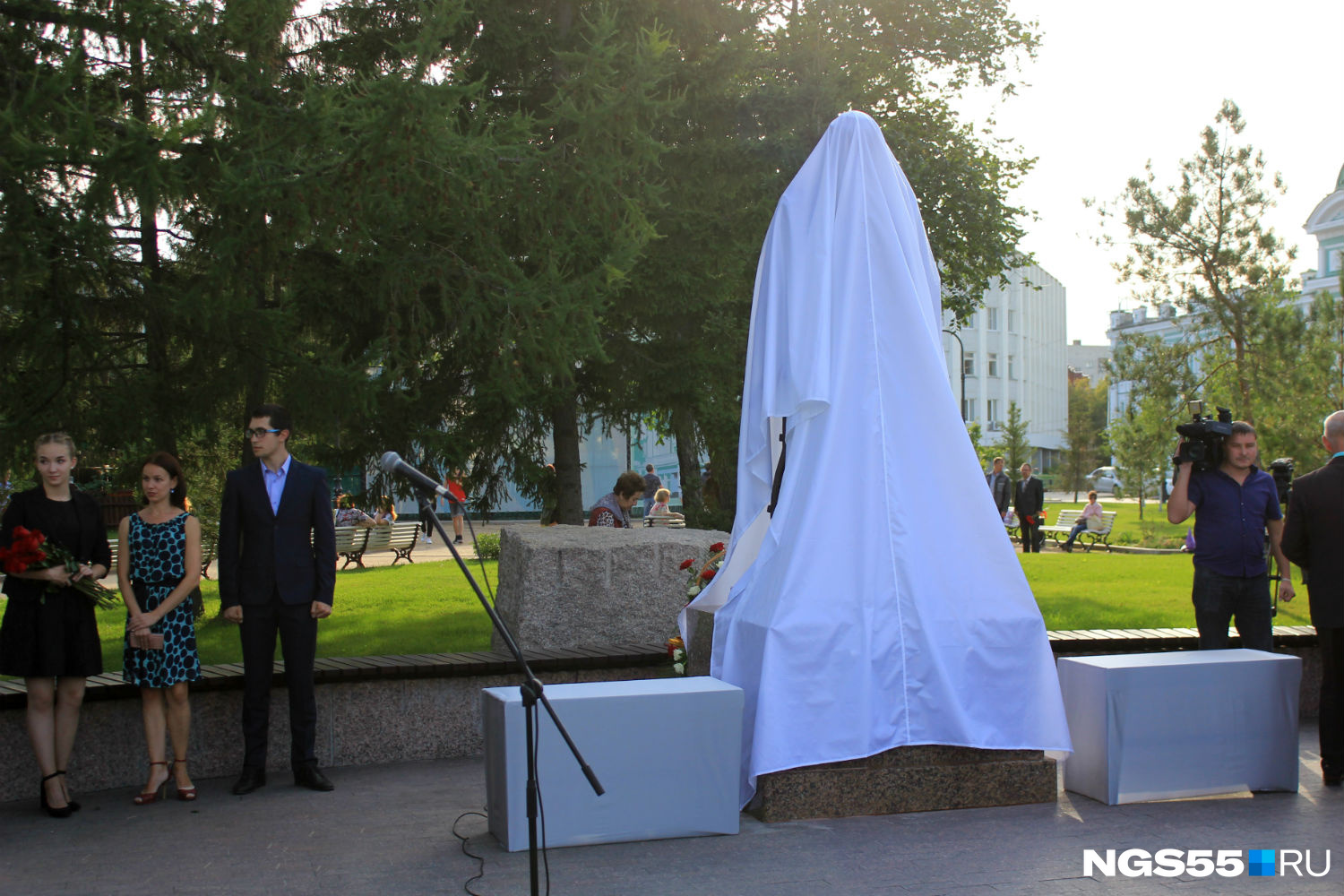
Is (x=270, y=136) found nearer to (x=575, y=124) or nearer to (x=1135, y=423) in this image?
(x=575, y=124)

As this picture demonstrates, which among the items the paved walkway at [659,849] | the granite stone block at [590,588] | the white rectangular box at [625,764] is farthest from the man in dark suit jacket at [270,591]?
the granite stone block at [590,588]

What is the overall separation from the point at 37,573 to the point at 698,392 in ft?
33.0

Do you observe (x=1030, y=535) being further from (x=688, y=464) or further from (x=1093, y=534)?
(x=688, y=464)

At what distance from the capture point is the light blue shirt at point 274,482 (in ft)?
21.1

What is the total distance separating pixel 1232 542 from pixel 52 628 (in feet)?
20.1

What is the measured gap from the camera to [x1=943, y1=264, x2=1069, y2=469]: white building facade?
3083 inches

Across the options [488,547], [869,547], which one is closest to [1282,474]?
[869,547]

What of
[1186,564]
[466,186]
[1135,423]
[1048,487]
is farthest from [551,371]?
[1048,487]

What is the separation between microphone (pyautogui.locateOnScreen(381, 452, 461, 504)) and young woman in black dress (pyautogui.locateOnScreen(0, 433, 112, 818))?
8.99 feet

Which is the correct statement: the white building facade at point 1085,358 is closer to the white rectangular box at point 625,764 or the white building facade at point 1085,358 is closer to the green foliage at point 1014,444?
the green foliage at point 1014,444

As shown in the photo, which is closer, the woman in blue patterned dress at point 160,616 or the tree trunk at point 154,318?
the woman in blue patterned dress at point 160,616

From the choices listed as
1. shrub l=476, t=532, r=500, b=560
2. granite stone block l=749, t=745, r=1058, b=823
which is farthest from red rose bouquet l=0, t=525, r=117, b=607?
shrub l=476, t=532, r=500, b=560

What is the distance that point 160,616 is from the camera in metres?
6.14

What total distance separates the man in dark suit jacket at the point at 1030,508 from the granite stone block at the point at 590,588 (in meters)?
15.9
